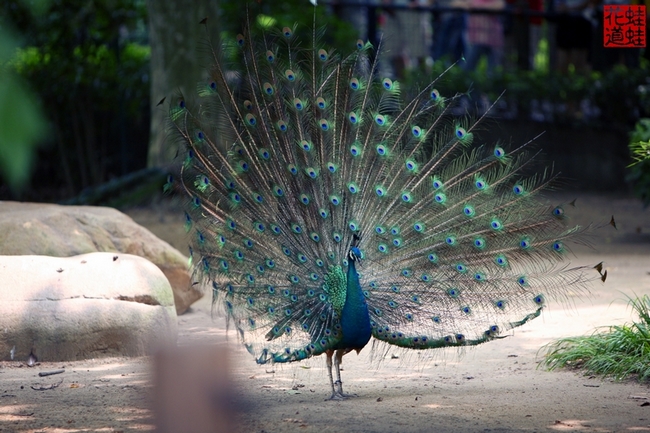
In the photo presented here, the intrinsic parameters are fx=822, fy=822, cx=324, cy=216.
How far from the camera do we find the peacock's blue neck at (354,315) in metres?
5.21

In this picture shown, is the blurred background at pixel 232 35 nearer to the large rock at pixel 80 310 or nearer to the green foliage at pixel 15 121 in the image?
the large rock at pixel 80 310

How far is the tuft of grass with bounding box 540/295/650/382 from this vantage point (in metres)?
5.80

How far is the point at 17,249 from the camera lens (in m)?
7.46

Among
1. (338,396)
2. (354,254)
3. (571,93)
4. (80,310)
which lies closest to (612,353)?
(338,396)

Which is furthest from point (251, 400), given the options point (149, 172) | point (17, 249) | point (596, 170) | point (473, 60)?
point (473, 60)

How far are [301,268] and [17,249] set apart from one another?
3222mm

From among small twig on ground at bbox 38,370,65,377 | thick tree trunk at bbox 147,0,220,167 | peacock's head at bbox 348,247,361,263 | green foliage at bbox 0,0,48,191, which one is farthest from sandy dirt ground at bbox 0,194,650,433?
thick tree trunk at bbox 147,0,220,167

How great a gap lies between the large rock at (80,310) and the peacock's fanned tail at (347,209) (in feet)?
3.71

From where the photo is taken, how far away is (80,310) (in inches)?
257

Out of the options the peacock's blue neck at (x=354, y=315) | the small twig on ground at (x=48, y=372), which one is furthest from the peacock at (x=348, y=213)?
the small twig on ground at (x=48, y=372)

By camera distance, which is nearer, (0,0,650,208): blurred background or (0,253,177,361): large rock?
(0,253,177,361): large rock

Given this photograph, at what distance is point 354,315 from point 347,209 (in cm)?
85

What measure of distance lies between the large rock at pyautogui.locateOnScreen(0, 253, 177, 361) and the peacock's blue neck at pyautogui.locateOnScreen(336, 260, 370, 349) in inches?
80.5

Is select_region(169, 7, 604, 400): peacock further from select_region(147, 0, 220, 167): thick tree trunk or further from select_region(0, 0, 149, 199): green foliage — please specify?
select_region(0, 0, 149, 199): green foliage
